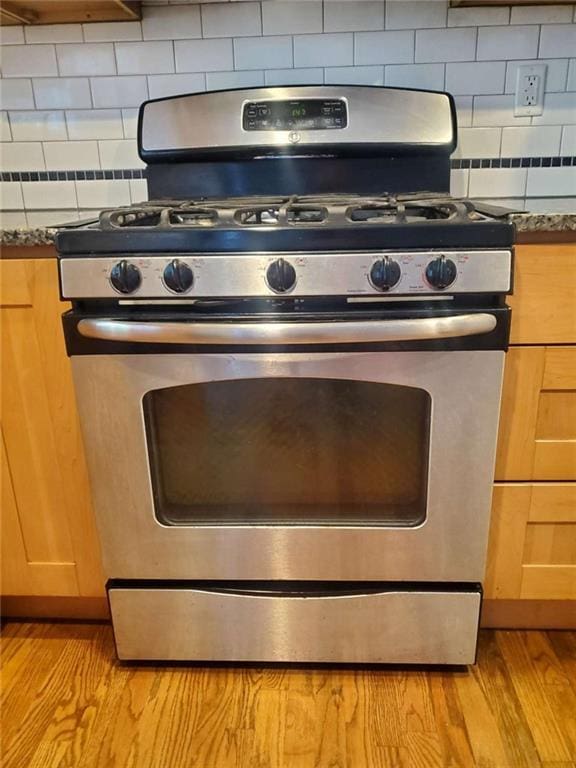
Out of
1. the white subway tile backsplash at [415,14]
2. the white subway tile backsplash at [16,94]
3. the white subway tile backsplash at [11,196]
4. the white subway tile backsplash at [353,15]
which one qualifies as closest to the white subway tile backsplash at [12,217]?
the white subway tile backsplash at [11,196]

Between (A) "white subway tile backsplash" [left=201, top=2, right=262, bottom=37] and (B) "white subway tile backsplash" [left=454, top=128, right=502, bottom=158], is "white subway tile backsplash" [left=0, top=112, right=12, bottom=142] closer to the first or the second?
(A) "white subway tile backsplash" [left=201, top=2, right=262, bottom=37]

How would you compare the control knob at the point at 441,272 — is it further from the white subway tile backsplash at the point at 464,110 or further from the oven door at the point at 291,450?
the white subway tile backsplash at the point at 464,110

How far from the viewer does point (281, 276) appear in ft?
2.80

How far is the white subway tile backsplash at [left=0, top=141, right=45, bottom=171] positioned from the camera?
1.45 metres

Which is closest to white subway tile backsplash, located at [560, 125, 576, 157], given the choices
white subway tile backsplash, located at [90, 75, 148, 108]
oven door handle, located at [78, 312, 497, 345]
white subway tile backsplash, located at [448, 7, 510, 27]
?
white subway tile backsplash, located at [448, 7, 510, 27]

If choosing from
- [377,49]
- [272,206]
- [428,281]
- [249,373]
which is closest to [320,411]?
[249,373]

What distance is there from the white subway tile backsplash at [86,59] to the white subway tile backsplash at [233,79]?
235mm

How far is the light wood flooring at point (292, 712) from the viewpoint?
0.99 m

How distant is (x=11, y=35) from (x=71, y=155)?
29 centimetres

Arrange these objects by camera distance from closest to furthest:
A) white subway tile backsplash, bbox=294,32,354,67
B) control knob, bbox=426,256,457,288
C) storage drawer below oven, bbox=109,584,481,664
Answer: control knob, bbox=426,256,457,288 → storage drawer below oven, bbox=109,584,481,664 → white subway tile backsplash, bbox=294,32,354,67

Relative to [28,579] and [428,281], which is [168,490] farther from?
[428,281]

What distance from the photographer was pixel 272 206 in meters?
1.03

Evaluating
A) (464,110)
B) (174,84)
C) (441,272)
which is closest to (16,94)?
(174,84)

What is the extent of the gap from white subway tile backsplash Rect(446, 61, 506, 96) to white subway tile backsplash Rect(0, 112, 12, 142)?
1.08m
